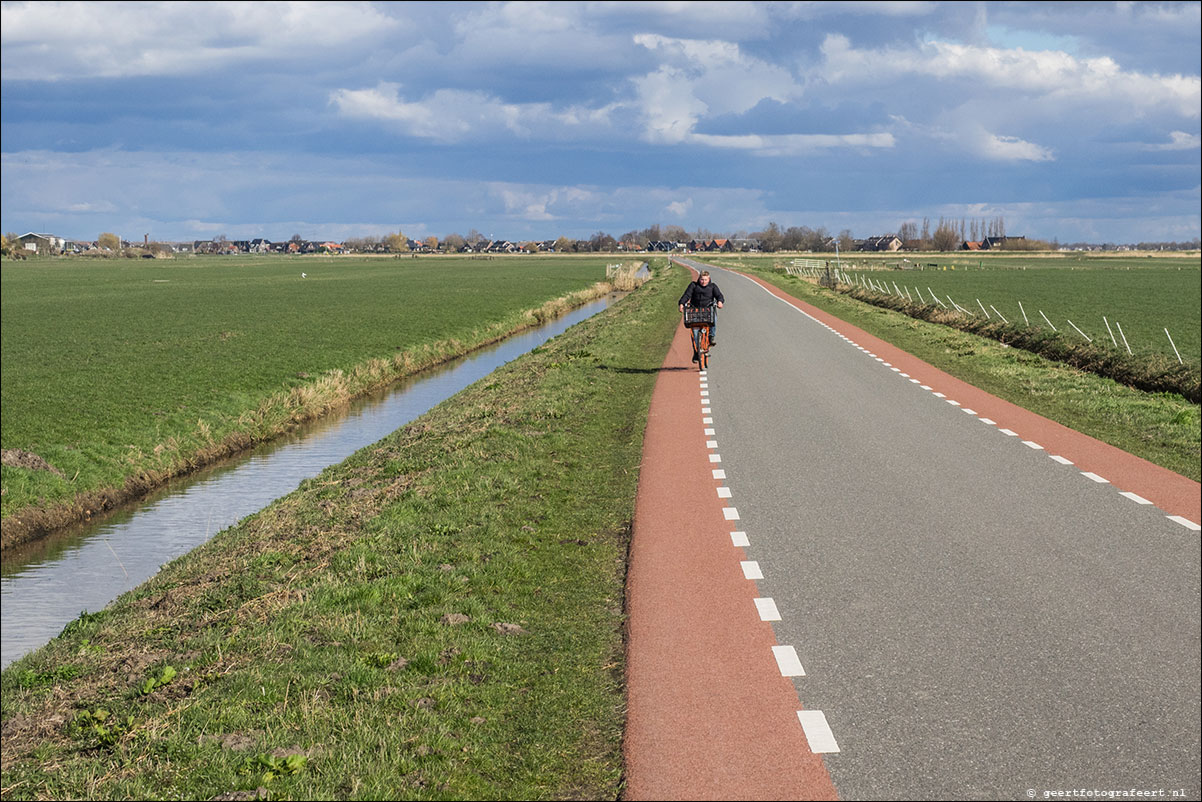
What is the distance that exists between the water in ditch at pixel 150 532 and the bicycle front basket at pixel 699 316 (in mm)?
7610

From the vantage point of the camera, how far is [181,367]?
33.0 m

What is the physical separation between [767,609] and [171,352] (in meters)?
33.9

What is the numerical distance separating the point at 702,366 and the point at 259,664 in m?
18.1

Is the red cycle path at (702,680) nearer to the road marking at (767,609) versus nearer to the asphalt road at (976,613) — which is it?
the road marking at (767,609)

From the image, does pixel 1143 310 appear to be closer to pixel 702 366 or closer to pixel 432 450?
pixel 702 366

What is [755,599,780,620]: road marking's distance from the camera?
7.96 meters

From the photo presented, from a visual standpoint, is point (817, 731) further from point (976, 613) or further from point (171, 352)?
point (171, 352)

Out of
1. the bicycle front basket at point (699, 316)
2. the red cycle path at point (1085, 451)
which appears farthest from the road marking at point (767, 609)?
the bicycle front basket at point (699, 316)

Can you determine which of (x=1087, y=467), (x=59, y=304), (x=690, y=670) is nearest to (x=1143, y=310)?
(x=1087, y=467)

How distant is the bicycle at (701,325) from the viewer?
24016 mm

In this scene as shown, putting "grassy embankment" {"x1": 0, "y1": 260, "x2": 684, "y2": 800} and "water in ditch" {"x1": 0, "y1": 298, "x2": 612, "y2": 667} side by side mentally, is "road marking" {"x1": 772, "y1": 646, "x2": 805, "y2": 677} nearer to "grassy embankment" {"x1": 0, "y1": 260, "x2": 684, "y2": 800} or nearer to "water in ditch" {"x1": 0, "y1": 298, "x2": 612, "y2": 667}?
"grassy embankment" {"x1": 0, "y1": 260, "x2": 684, "y2": 800}

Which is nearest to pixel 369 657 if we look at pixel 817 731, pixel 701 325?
pixel 817 731

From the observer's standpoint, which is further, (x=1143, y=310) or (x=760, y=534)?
(x=1143, y=310)

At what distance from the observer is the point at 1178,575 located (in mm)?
8711
